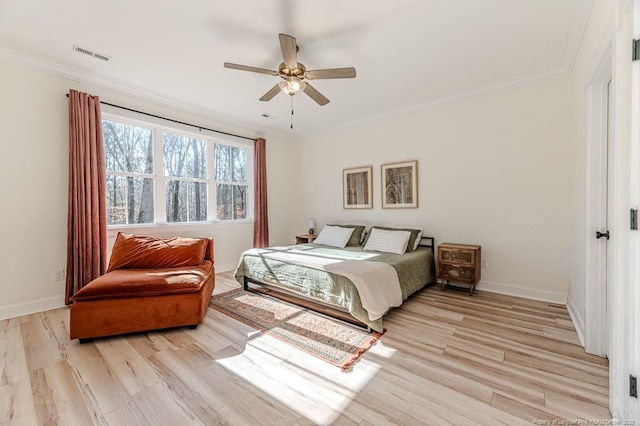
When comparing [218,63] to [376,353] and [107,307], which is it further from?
[376,353]

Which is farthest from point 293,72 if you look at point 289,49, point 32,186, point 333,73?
point 32,186

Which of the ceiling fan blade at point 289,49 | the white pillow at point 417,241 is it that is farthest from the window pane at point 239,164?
the white pillow at point 417,241

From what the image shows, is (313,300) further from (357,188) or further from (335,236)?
(357,188)

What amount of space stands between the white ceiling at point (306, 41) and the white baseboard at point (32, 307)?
8.54ft

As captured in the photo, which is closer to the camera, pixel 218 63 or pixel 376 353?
pixel 376 353

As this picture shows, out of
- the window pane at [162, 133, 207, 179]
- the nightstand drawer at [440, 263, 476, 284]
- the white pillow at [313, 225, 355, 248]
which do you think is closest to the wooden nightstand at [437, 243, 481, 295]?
the nightstand drawer at [440, 263, 476, 284]

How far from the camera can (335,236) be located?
4332mm

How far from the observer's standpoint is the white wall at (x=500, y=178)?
296 centimetres

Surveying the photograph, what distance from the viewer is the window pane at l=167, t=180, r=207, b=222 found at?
3.97 metres

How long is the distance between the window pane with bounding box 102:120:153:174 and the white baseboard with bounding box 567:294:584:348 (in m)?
5.21

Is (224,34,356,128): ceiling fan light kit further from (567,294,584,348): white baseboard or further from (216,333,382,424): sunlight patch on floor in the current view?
(567,294,584,348): white baseboard

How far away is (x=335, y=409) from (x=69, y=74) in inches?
170

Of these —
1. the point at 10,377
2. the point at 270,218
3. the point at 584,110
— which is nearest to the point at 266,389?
the point at 10,377

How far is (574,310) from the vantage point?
8.22 feet
